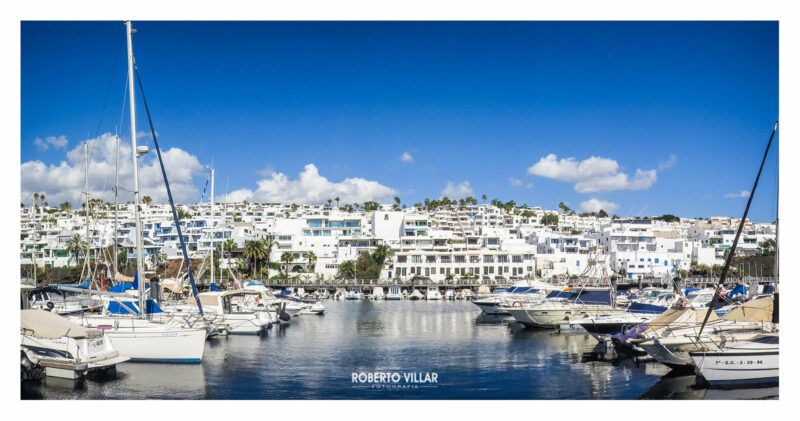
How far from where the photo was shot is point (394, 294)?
5972 centimetres

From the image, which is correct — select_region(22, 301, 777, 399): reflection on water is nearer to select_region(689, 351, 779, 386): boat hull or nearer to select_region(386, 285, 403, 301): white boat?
Answer: select_region(689, 351, 779, 386): boat hull

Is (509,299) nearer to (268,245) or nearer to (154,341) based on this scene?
(154,341)

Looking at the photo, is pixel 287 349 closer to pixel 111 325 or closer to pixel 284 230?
pixel 111 325

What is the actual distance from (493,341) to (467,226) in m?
64.8

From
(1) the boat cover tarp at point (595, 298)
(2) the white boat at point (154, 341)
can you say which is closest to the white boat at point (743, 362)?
(2) the white boat at point (154, 341)

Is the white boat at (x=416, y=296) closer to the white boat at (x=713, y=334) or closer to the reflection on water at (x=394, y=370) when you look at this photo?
the reflection on water at (x=394, y=370)

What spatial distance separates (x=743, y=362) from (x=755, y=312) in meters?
1.69

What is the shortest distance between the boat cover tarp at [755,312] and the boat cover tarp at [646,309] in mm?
8593

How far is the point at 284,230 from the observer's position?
71.9 m

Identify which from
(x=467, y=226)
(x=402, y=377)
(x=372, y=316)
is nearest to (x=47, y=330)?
(x=402, y=377)

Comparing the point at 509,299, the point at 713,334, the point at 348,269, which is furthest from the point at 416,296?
the point at 713,334

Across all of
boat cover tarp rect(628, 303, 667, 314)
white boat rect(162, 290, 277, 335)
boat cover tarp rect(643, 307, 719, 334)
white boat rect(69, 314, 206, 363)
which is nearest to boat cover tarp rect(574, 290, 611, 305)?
boat cover tarp rect(628, 303, 667, 314)

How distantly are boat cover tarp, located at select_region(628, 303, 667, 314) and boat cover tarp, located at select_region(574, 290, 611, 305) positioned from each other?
2537 millimetres

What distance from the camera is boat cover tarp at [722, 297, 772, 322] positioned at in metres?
14.9
